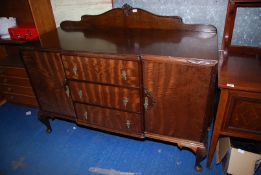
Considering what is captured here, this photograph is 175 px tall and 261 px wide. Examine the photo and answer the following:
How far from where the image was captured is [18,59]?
2395 mm

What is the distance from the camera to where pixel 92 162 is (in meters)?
1.82

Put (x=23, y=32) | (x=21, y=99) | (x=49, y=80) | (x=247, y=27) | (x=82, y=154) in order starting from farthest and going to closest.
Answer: (x=21, y=99)
(x=23, y=32)
(x=82, y=154)
(x=49, y=80)
(x=247, y=27)

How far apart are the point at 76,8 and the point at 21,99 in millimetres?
1205

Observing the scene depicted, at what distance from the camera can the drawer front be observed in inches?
49.4

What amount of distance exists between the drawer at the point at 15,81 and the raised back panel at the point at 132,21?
0.74 metres

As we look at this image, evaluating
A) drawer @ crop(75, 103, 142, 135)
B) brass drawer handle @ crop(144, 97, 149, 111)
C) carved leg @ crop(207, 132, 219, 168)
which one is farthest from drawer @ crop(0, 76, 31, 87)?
carved leg @ crop(207, 132, 219, 168)

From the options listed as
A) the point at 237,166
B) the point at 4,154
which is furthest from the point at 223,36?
the point at 4,154

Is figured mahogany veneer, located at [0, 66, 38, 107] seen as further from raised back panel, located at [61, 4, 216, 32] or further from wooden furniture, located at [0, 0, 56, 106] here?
raised back panel, located at [61, 4, 216, 32]

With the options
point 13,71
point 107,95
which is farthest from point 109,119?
point 13,71

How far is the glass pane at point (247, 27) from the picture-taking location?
5.18ft

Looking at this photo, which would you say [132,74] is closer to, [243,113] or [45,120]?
[243,113]

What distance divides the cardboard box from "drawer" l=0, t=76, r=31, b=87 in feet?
6.49

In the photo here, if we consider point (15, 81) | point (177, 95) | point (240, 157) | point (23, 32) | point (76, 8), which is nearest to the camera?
point (177, 95)

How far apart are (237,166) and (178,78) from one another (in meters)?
0.80
